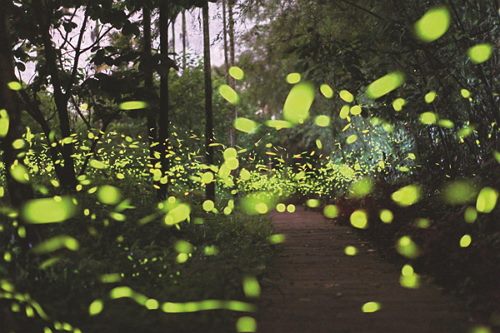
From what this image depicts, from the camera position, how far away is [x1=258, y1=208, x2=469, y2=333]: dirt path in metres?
3.00

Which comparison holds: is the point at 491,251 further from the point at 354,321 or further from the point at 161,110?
the point at 161,110

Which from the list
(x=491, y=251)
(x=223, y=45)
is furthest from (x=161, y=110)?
(x=223, y=45)

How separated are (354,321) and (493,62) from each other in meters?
2.86

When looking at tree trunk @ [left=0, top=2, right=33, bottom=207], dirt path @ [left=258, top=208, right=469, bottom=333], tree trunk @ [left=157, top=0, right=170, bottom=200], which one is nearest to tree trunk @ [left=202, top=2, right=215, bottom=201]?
tree trunk @ [left=157, top=0, right=170, bottom=200]

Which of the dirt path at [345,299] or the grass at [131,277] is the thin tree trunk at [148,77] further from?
the dirt path at [345,299]

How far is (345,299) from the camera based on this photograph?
11.7 feet

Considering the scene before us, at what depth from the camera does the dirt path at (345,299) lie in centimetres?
300

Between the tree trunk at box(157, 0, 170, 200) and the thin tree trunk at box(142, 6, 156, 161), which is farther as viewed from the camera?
the tree trunk at box(157, 0, 170, 200)

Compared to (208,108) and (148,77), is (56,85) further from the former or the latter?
(208,108)

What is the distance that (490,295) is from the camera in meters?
3.20

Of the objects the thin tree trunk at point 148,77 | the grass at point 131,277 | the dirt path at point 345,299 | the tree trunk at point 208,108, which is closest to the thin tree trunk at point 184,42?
the tree trunk at point 208,108

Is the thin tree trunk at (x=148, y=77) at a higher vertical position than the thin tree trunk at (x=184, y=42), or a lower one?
lower

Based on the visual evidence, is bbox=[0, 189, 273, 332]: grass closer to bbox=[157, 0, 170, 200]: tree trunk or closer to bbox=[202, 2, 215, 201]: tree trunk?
bbox=[157, 0, 170, 200]: tree trunk

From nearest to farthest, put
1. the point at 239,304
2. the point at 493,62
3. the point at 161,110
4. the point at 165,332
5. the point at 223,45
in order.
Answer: the point at 165,332 < the point at 239,304 < the point at 493,62 < the point at 161,110 < the point at 223,45
